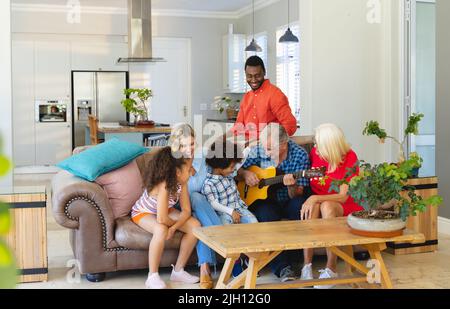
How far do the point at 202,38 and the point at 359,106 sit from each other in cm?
549

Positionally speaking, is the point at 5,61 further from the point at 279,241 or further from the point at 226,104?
the point at 226,104

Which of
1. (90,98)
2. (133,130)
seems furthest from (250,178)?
(90,98)

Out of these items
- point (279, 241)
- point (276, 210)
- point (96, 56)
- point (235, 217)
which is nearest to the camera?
point (279, 241)

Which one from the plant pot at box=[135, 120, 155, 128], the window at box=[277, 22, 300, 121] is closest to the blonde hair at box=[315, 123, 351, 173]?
the plant pot at box=[135, 120, 155, 128]

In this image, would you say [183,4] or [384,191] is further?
[183,4]

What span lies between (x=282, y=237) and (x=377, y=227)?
0.49m

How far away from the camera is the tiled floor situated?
12.3 ft

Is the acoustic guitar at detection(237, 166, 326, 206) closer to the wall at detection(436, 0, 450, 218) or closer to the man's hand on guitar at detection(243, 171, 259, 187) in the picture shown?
the man's hand on guitar at detection(243, 171, 259, 187)

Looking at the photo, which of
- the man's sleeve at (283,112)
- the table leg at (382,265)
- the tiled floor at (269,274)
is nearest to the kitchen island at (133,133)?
the tiled floor at (269,274)

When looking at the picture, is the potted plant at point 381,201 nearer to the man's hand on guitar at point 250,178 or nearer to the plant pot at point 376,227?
the plant pot at point 376,227

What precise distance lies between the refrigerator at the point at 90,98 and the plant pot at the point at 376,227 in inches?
310

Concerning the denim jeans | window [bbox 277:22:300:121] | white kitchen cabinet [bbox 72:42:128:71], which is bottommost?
the denim jeans

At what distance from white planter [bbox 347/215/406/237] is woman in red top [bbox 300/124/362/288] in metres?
0.65

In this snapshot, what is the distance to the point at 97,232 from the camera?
3.73 meters
